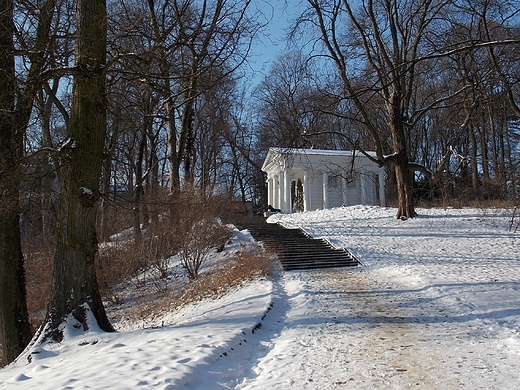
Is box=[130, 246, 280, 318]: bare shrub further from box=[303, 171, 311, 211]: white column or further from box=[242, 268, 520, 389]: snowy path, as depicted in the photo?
box=[303, 171, 311, 211]: white column

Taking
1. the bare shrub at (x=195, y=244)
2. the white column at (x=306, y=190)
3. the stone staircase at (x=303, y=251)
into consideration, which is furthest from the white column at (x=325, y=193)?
the bare shrub at (x=195, y=244)

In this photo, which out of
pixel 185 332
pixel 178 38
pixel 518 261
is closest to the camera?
pixel 185 332

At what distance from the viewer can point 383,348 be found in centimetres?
551

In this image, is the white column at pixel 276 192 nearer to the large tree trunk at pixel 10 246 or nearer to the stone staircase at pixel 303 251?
the stone staircase at pixel 303 251

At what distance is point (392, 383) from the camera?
14.4 ft

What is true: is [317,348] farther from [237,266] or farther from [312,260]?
[312,260]

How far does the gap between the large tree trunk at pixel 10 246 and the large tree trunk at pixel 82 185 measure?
132 cm

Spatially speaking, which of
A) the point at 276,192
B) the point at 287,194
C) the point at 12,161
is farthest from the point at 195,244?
the point at 276,192

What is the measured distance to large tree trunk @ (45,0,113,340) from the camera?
6.70m

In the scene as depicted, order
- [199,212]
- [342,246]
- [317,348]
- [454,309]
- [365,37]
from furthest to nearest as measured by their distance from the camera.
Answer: [365,37] < [342,246] < [199,212] < [454,309] < [317,348]

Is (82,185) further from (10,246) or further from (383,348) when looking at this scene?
(383,348)

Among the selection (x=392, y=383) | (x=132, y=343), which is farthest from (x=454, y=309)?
(x=132, y=343)

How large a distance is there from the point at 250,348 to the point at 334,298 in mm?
3146

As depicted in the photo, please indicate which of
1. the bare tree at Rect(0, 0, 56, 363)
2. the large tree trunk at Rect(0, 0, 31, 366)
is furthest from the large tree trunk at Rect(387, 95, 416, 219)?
the large tree trunk at Rect(0, 0, 31, 366)
